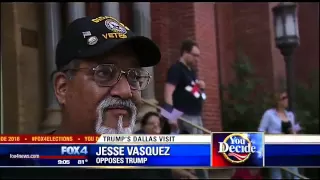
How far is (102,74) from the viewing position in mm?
1456

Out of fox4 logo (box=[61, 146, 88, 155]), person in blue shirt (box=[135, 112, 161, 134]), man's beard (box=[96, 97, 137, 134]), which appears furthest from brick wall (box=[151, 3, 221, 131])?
man's beard (box=[96, 97, 137, 134])

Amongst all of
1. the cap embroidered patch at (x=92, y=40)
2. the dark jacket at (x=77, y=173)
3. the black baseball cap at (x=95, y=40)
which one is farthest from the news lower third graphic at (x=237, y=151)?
the cap embroidered patch at (x=92, y=40)

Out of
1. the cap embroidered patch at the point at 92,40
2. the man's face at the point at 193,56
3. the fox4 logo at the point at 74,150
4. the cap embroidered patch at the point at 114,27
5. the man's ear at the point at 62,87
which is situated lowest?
the fox4 logo at the point at 74,150

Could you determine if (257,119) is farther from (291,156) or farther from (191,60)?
(291,156)

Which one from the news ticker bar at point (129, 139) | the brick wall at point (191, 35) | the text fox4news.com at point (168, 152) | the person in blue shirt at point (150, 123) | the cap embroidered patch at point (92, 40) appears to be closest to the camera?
the cap embroidered patch at point (92, 40)

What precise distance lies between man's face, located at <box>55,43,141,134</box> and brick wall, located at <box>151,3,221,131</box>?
1.26 metres

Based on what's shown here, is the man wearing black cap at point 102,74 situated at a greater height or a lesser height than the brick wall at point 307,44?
lesser

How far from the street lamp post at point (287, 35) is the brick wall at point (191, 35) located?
0.46 meters

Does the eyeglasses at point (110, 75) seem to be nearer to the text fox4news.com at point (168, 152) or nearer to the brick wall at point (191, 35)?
the text fox4news.com at point (168, 152)

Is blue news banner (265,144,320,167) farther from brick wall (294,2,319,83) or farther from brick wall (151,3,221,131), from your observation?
brick wall (294,2,319,83)

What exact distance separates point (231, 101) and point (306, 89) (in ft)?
1.87

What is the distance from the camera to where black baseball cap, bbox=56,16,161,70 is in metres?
1.39

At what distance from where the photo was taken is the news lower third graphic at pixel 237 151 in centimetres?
190

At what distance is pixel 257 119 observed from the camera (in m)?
2.82
